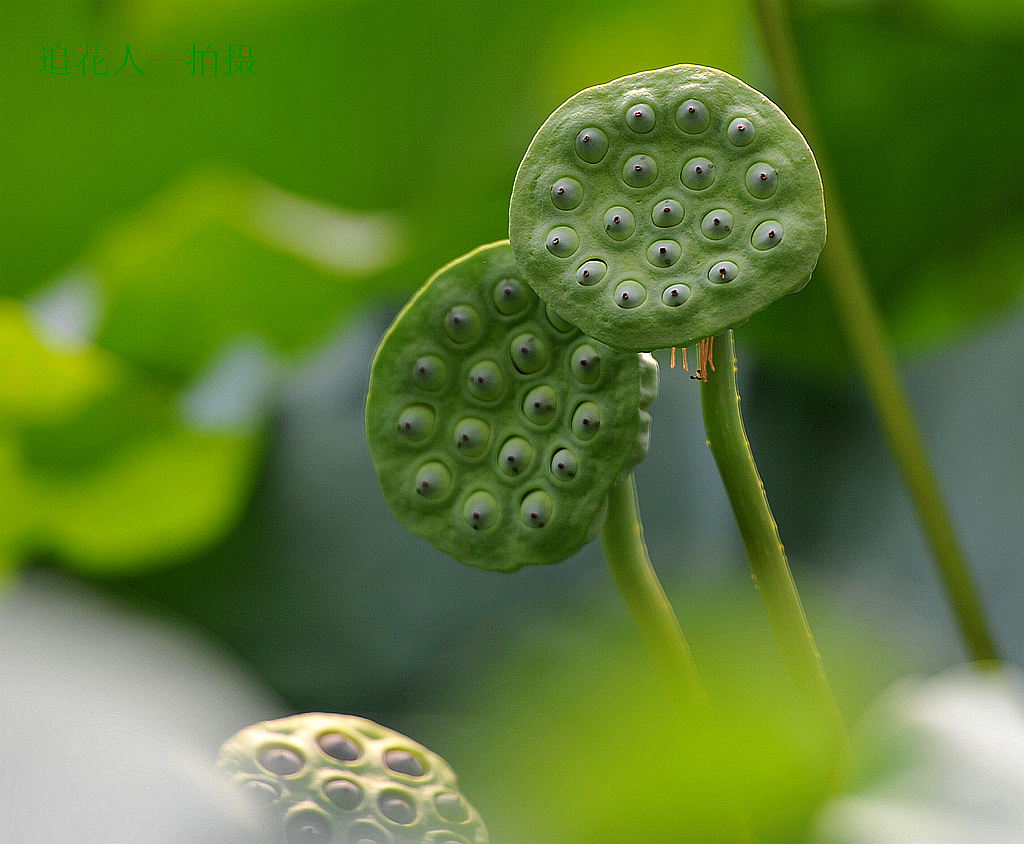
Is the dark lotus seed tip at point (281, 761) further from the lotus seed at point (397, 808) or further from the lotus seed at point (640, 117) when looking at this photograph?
the lotus seed at point (640, 117)

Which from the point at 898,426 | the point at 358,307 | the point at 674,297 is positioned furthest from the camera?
the point at 358,307

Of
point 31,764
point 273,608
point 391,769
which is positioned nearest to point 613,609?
point 273,608

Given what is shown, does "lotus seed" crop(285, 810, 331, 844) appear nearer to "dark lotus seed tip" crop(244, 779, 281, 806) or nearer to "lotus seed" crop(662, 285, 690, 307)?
"dark lotus seed tip" crop(244, 779, 281, 806)

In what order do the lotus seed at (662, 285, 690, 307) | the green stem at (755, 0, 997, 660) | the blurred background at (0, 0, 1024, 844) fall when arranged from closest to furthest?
the lotus seed at (662, 285, 690, 307) → the green stem at (755, 0, 997, 660) → the blurred background at (0, 0, 1024, 844)

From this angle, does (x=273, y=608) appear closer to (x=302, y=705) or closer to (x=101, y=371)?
(x=302, y=705)

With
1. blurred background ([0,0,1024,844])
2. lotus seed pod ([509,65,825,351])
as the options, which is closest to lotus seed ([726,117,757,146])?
lotus seed pod ([509,65,825,351])

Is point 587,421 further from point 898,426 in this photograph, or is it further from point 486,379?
point 898,426

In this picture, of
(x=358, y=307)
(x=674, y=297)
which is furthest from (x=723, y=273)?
(x=358, y=307)
